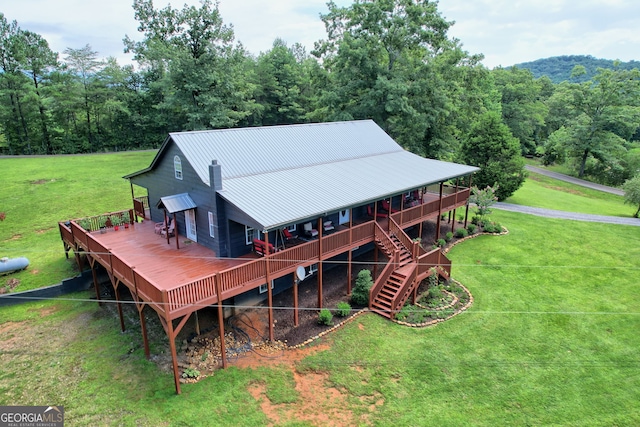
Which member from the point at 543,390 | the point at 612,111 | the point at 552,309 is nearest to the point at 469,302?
the point at 552,309

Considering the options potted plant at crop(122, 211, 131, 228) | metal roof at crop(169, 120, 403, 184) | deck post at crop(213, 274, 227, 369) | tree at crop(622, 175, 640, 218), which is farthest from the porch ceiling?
tree at crop(622, 175, 640, 218)

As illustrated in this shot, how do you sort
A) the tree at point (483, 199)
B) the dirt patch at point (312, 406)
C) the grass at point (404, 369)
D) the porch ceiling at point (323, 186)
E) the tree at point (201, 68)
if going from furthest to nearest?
1. the tree at point (201, 68)
2. the tree at point (483, 199)
3. the porch ceiling at point (323, 186)
4. the grass at point (404, 369)
5. the dirt patch at point (312, 406)

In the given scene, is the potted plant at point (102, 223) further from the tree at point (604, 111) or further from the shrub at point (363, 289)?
the tree at point (604, 111)

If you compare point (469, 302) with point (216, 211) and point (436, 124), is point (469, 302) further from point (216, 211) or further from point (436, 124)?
point (436, 124)

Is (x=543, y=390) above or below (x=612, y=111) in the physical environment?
below

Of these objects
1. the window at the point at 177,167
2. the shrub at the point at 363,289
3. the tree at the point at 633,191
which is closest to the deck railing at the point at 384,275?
the shrub at the point at 363,289

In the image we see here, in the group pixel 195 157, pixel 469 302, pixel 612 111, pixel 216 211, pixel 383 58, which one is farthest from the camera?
Result: pixel 612 111

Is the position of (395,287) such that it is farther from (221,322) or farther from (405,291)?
(221,322)
